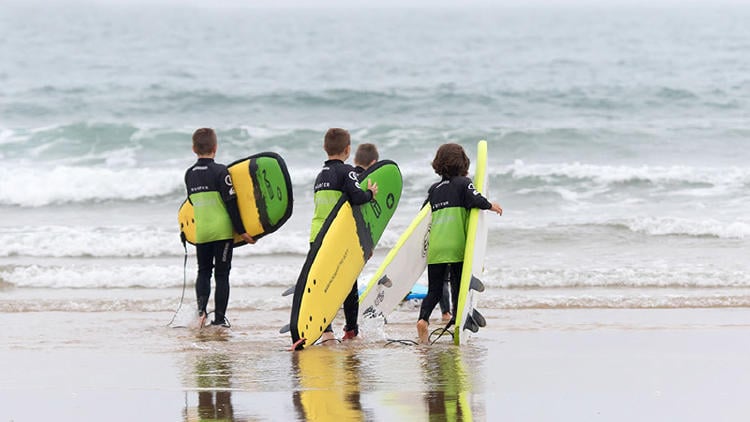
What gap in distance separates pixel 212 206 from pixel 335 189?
1.07 meters

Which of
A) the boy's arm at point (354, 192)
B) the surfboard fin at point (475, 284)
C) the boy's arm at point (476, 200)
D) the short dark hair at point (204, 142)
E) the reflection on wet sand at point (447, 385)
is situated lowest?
the reflection on wet sand at point (447, 385)

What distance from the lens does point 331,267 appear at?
284 inches

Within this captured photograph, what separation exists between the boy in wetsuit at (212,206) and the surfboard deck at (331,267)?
36.4 inches

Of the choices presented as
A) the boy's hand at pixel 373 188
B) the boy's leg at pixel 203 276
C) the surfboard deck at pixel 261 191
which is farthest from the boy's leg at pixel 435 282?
the boy's leg at pixel 203 276

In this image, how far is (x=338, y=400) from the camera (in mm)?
5617

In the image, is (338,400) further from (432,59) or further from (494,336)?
(432,59)

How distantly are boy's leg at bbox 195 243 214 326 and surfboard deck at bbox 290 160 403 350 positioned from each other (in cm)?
109

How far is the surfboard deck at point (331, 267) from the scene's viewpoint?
7121mm

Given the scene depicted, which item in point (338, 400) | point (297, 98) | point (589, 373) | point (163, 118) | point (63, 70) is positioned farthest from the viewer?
point (63, 70)

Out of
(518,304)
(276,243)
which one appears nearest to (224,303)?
(518,304)

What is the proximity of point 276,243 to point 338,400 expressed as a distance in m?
6.76

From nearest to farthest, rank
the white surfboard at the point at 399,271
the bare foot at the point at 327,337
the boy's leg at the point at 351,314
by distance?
the bare foot at the point at 327,337, the boy's leg at the point at 351,314, the white surfboard at the point at 399,271

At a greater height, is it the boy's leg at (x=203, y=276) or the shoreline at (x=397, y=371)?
the boy's leg at (x=203, y=276)

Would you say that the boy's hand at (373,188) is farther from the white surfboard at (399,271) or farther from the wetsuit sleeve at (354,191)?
the white surfboard at (399,271)
